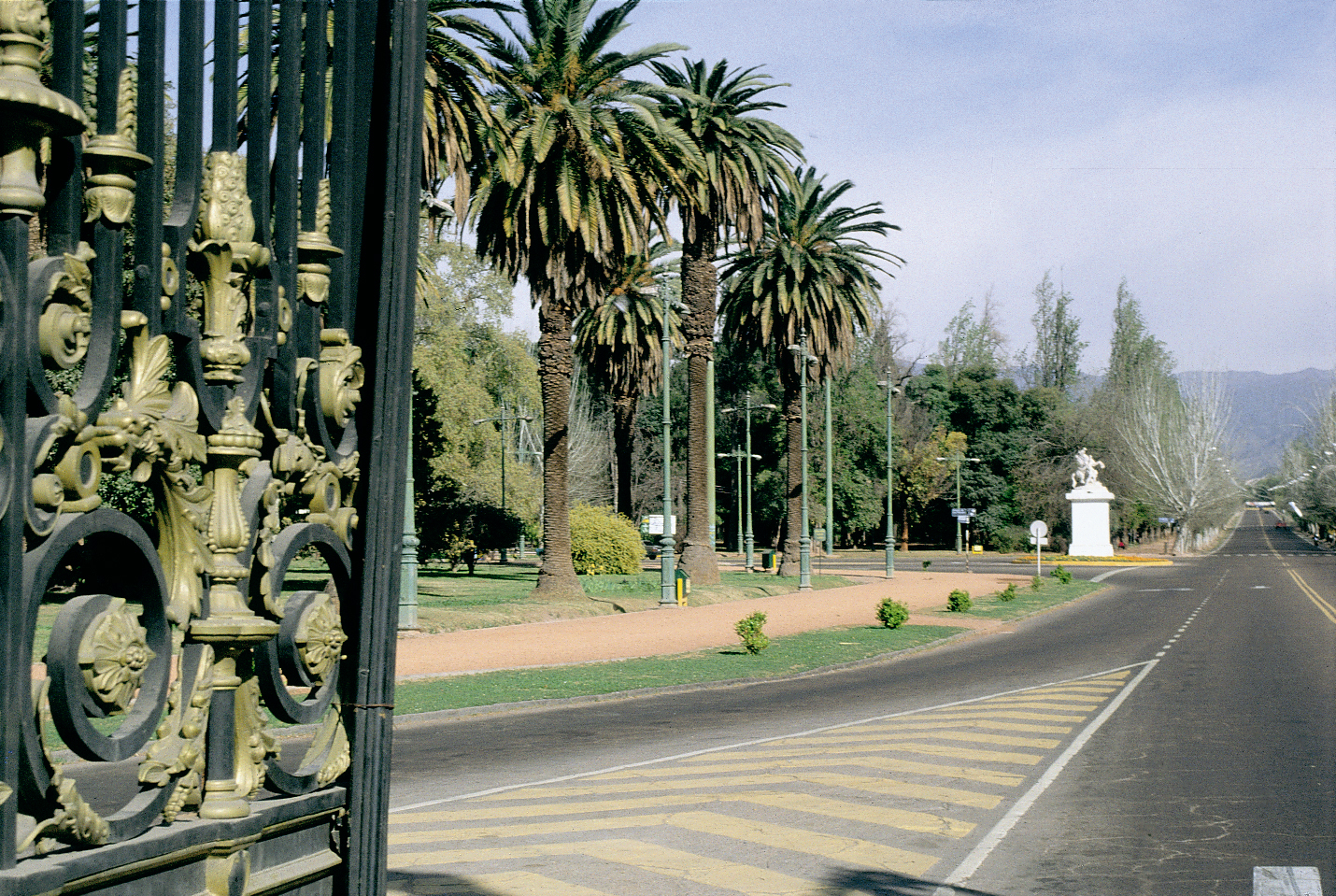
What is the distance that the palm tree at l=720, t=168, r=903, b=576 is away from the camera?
51625 millimetres

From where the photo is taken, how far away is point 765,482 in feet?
302

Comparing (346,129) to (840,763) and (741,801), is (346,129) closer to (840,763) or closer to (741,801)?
(741,801)

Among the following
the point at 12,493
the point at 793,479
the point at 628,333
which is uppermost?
the point at 628,333

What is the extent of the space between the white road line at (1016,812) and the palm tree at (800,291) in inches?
1430

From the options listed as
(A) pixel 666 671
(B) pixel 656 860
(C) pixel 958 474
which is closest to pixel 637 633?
(A) pixel 666 671

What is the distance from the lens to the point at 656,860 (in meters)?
8.16

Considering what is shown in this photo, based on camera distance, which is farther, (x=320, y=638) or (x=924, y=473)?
(x=924, y=473)

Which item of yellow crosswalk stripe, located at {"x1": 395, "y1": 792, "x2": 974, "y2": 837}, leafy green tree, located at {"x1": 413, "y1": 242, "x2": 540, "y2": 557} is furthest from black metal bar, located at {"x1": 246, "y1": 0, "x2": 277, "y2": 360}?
leafy green tree, located at {"x1": 413, "y1": 242, "x2": 540, "y2": 557}

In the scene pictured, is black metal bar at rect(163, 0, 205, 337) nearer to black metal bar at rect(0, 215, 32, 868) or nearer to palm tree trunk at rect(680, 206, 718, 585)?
black metal bar at rect(0, 215, 32, 868)

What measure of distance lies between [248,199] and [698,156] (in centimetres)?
3346

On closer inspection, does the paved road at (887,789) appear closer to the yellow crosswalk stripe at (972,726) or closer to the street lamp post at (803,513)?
the yellow crosswalk stripe at (972,726)

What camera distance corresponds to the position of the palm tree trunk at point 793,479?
5297cm

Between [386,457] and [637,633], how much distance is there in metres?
26.4

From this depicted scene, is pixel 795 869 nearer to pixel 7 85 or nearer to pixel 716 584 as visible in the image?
pixel 7 85
